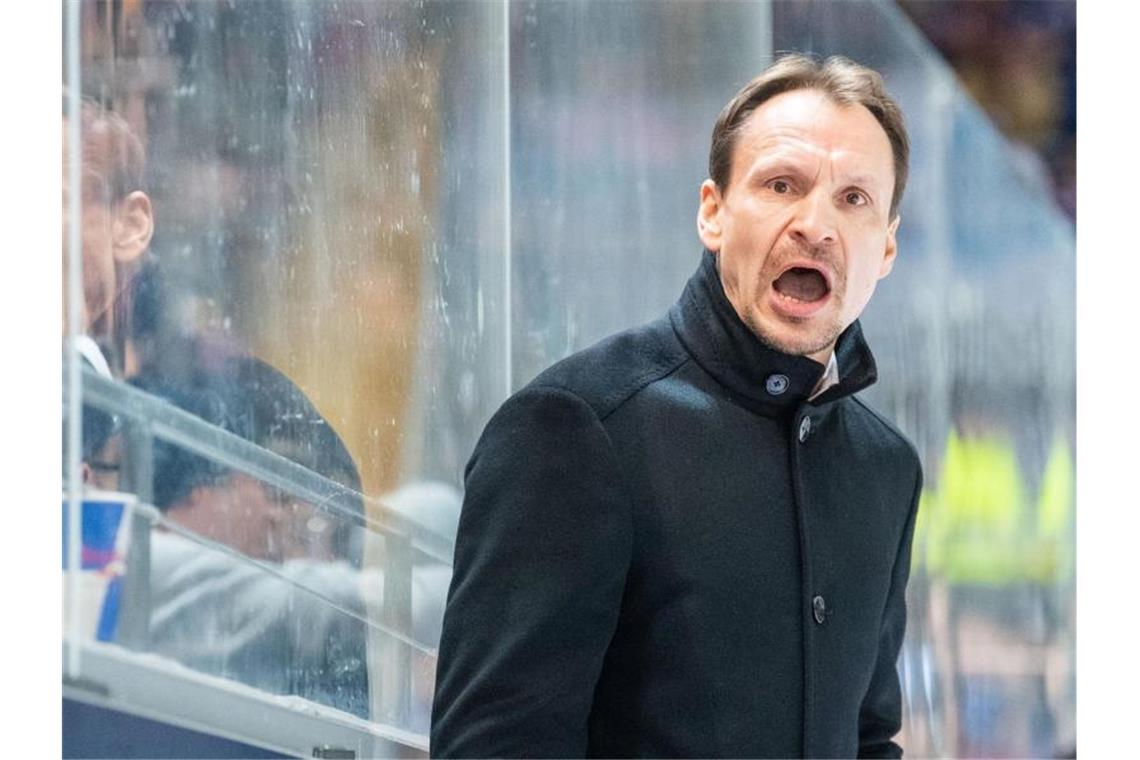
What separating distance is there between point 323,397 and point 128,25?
1.41 ft

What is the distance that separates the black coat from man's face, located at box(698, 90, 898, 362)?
34 millimetres

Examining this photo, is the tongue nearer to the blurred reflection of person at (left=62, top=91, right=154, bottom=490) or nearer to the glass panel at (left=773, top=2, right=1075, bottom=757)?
the glass panel at (left=773, top=2, right=1075, bottom=757)

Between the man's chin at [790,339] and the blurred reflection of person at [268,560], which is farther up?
the man's chin at [790,339]

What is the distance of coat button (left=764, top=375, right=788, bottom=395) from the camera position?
1649 millimetres

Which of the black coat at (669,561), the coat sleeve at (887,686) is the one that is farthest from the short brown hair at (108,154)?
the coat sleeve at (887,686)

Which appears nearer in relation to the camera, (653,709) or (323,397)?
(653,709)

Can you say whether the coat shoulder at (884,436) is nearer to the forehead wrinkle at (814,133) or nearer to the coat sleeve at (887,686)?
the coat sleeve at (887,686)

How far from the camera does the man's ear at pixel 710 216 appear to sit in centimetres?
172

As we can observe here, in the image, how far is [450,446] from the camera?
1763 mm

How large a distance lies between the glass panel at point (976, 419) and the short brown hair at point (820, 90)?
0.32 ft

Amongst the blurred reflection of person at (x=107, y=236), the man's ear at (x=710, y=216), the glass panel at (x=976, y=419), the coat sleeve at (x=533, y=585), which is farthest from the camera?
the glass panel at (x=976, y=419)

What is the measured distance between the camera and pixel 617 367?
166 centimetres
